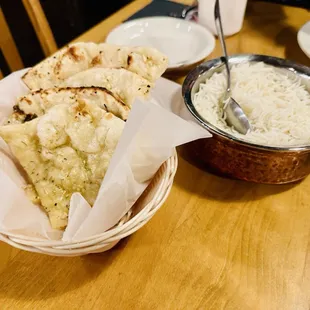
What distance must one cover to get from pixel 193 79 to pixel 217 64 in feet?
0.45

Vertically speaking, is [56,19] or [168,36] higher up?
[168,36]

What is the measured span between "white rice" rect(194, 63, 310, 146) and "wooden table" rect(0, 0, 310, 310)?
142 mm

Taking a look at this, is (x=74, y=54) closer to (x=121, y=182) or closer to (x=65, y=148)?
(x=65, y=148)

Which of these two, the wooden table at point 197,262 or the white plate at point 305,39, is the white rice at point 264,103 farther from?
the white plate at point 305,39

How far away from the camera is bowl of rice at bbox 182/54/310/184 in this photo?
0.86 metres

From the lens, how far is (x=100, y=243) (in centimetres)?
67

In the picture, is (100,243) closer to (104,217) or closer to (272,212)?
(104,217)

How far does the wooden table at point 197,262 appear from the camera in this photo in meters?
0.73

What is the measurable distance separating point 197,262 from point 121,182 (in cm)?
26

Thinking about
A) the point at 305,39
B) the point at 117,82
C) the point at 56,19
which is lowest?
the point at 56,19

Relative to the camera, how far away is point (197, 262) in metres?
0.80

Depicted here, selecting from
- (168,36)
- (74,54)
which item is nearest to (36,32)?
(168,36)

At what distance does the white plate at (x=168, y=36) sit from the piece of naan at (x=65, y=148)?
0.66 m

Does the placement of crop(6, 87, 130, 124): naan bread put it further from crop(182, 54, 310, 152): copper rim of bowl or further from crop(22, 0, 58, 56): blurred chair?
crop(22, 0, 58, 56): blurred chair
